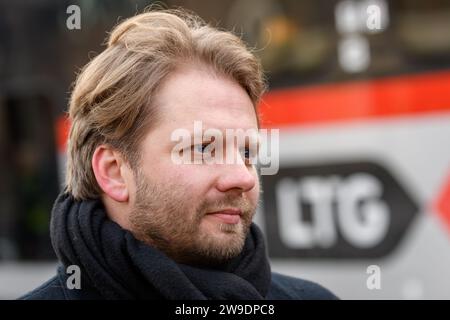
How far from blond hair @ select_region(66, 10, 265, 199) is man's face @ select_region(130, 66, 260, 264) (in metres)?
0.04

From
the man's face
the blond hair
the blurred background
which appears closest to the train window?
the blurred background

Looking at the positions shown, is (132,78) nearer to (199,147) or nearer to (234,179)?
(199,147)

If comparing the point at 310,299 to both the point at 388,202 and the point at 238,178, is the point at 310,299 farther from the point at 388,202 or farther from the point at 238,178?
the point at 388,202

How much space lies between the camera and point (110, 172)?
2176mm

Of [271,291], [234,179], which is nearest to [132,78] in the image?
[234,179]

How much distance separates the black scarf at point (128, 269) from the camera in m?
1.98

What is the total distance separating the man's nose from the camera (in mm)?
2033

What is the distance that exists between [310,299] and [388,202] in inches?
105

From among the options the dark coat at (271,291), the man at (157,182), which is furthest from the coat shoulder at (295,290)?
the man at (157,182)

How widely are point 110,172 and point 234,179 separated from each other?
1.10 ft

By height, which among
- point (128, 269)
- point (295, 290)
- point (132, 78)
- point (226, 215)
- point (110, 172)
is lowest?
point (295, 290)

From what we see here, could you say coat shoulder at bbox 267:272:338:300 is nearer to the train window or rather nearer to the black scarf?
the black scarf

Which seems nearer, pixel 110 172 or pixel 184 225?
pixel 184 225
